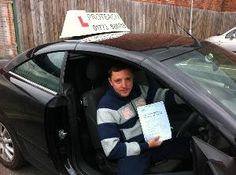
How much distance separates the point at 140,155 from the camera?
2.90m

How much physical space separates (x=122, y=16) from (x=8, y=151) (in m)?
10.1

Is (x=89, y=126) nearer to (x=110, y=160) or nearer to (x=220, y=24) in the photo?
(x=110, y=160)

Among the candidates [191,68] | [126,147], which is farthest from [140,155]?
[191,68]

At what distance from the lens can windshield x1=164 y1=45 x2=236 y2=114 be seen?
2510mm

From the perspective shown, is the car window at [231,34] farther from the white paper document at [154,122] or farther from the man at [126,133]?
the white paper document at [154,122]

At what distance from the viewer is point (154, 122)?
9.30 feet

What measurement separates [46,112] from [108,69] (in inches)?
24.0

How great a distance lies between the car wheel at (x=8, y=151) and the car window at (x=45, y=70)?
62 cm

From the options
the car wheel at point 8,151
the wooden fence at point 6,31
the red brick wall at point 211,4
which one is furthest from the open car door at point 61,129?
the red brick wall at point 211,4

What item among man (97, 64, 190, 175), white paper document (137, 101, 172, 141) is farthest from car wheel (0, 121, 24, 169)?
white paper document (137, 101, 172, 141)

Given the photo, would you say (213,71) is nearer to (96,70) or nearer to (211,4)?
(96,70)

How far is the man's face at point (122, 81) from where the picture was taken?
2.94 meters

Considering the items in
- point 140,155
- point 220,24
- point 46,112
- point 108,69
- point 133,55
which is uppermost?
point 133,55

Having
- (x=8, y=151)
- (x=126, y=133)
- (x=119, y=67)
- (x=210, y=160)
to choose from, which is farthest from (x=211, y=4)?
(x=210, y=160)
